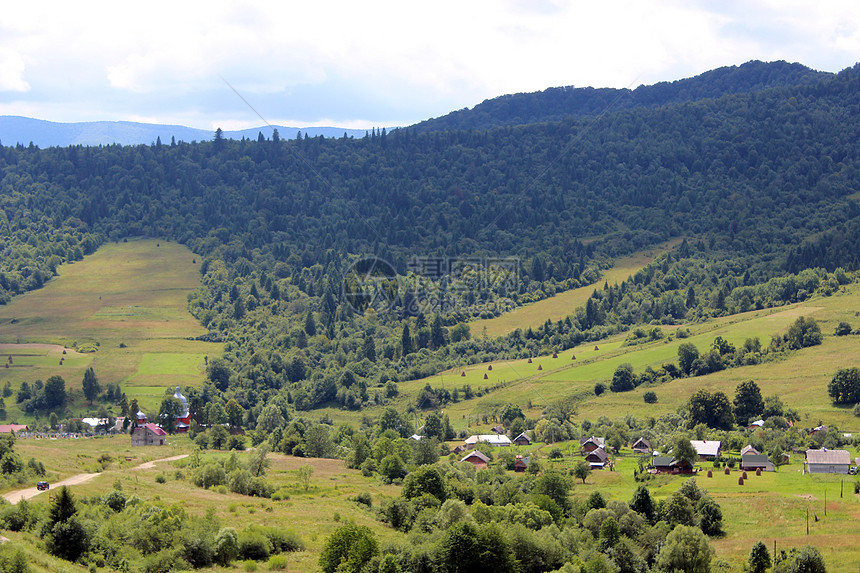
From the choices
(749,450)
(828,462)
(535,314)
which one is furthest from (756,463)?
(535,314)

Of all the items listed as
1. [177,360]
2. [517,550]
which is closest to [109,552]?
[517,550]

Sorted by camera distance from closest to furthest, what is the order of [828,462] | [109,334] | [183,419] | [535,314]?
1. [828,462]
2. [183,419]
3. [109,334]
4. [535,314]

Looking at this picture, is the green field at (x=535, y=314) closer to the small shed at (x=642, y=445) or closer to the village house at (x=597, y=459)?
the small shed at (x=642, y=445)

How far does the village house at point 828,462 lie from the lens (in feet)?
222

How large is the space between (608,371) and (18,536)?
98.2 m

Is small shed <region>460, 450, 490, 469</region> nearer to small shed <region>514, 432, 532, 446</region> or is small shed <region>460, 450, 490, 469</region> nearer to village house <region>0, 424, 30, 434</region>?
small shed <region>514, 432, 532, 446</region>

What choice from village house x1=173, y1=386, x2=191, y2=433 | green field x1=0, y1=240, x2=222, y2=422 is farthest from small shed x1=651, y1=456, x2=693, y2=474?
green field x1=0, y1=240, x2=222, y2=422

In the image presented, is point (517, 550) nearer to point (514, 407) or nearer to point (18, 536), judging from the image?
point (18, 536)

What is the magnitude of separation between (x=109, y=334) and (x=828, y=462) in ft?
432

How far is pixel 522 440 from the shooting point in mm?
95188

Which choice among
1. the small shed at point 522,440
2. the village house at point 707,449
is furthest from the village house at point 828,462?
the small shed at point 522,440

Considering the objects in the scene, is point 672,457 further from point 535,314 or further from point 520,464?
point 535,314

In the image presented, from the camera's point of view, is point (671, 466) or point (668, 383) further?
point (668, 383)

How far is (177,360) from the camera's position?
14612 centimetres
